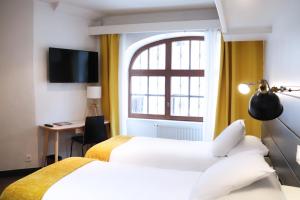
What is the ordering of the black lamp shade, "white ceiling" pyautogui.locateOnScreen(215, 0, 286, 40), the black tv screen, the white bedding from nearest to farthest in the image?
the black lamp shade, the white bedding, "white ceiling" pyautogui.locateOnScreen(215, 0, 286, 40), the black tv screen

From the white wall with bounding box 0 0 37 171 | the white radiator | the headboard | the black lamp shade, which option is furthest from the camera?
the white radiator

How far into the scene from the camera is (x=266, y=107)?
120 centimetres

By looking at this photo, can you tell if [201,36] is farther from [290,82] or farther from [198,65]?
[290,82]

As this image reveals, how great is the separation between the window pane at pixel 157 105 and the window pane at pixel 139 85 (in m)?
0.21

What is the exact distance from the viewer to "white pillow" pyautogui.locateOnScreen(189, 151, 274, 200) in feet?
5.23

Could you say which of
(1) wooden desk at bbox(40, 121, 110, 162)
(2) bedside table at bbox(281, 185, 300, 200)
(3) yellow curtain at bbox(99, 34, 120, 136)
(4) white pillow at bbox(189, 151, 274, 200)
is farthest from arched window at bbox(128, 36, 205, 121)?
(2) bedside table at bbox(281, 185, 300, 200)

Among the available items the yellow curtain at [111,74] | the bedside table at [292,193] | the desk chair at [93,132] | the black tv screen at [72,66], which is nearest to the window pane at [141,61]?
the yellow curtain at [111,74]

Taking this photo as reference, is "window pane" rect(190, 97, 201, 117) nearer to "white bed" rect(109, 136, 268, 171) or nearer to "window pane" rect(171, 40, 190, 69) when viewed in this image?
"window pane" rect(171, 40, 190, 69)


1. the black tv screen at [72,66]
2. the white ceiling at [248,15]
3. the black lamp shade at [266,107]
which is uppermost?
the white ceiling at [248,15]

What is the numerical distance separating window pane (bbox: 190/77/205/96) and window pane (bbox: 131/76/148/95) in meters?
0.89

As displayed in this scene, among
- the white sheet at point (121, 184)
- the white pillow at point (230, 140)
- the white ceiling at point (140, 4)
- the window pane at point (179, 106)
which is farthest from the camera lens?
the window pane at point (179, 106)

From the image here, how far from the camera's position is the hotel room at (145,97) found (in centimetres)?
188

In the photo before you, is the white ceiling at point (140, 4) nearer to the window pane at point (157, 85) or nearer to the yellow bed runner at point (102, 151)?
the window pane at point (157, 85)

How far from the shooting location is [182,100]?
4879 mm
